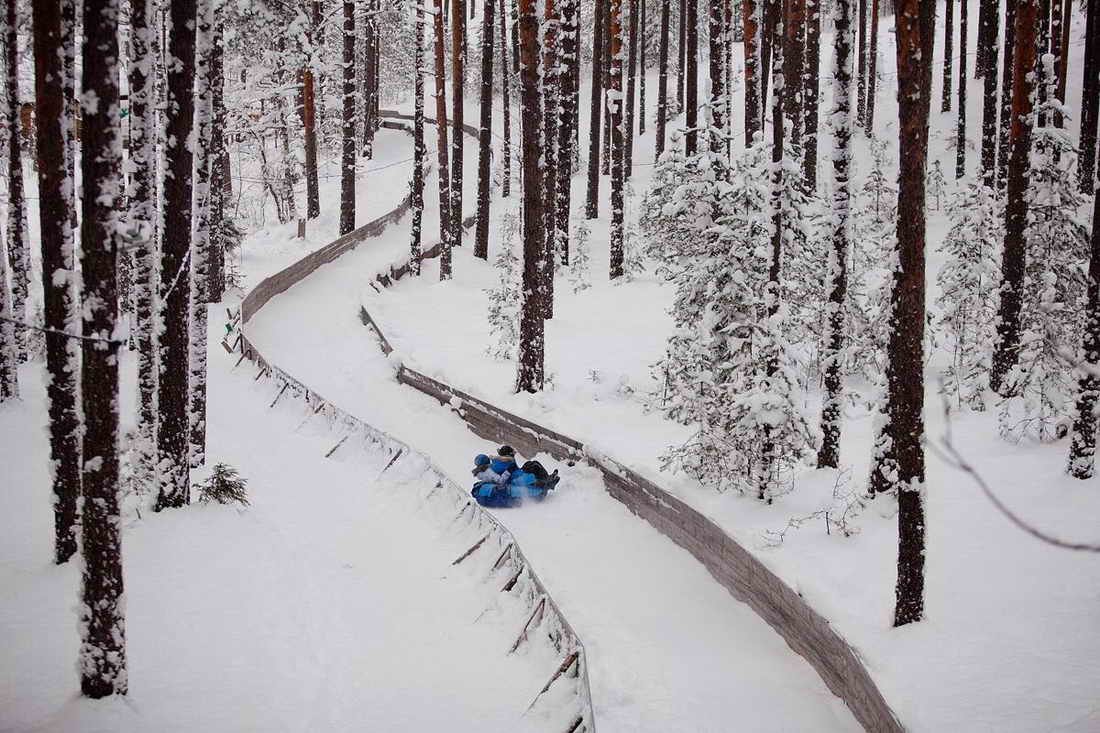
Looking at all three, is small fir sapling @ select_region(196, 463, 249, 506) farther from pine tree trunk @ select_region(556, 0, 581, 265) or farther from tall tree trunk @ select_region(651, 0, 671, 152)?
tall tree trunk @ select_region(651, 0, 671, 152)

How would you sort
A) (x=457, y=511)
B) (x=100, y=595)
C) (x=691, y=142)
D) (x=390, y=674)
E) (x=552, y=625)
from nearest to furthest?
(x=100, y=595), (x=390, y=674), (x=552, y=625), (x=457, y=511), (x=691, y=142)

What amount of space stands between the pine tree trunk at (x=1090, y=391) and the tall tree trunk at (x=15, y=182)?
577 inches

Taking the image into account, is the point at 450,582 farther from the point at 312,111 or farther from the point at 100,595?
the point at 312,111

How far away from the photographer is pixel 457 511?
40.2 ft

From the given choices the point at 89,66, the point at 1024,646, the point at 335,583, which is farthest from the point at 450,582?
the point at 89,66

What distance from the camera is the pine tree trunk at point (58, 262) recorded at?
748 centimetres

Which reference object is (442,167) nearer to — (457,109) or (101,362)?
(457,109)

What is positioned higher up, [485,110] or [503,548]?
[485,110]

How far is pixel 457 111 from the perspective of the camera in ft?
102

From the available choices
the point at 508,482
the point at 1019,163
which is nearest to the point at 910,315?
the point at 1019,163

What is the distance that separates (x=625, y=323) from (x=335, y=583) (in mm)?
13931

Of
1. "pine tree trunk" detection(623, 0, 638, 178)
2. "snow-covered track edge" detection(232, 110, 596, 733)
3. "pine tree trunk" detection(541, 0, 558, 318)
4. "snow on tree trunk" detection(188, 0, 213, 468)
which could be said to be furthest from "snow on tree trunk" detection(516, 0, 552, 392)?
"pine tree trunk" detection(623, 0, 638, 178)

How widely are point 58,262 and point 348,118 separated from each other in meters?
23.5

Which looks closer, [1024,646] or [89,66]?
[89,66]
